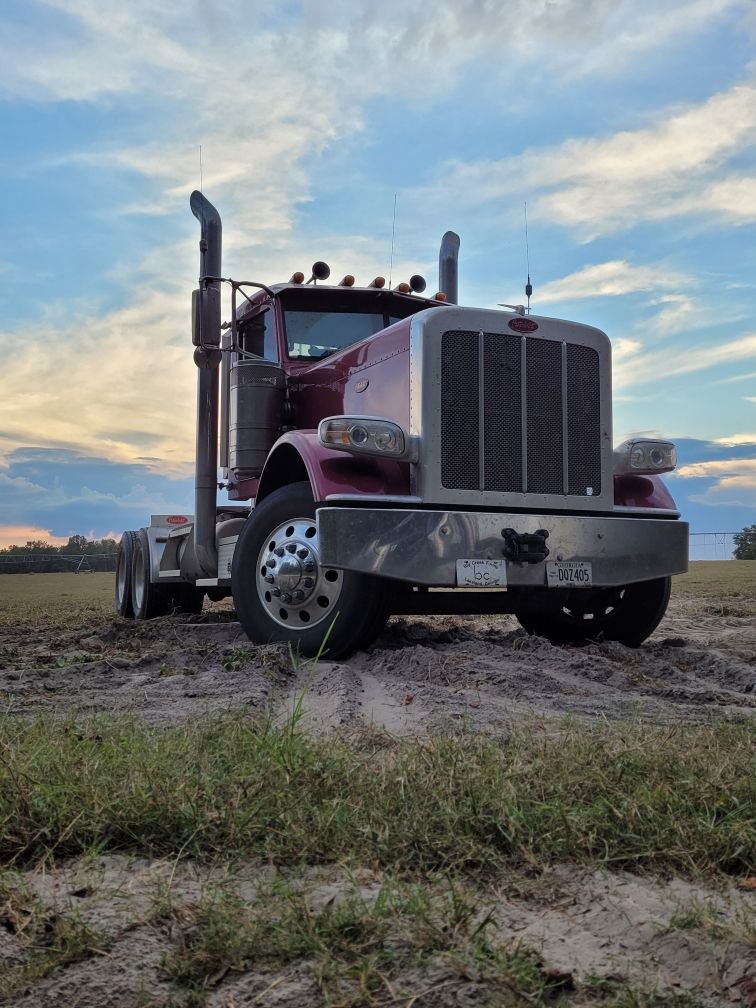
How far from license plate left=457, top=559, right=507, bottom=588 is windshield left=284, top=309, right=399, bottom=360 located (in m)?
2.65

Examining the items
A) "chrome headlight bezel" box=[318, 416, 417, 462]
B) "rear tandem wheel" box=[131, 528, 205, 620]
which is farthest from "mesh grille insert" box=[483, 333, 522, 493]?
"rear tandem wheel" box=[131, 528, 205, 620]

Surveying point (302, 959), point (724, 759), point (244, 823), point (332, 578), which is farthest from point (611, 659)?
point (302, 959)

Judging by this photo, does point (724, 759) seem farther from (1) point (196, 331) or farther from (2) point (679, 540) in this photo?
(1) point (196, 331)

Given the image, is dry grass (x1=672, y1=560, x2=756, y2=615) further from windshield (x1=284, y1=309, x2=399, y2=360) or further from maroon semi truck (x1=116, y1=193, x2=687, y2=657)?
windshield (x1=284, y1=309, x2=399, y2=360)

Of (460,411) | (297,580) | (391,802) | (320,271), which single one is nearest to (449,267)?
(320,271)

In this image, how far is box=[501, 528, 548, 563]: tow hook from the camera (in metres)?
6.13

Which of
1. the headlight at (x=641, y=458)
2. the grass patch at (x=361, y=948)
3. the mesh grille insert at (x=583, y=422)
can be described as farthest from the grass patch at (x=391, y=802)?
the headlight at (x=641, y=458)

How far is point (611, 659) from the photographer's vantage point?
625cm

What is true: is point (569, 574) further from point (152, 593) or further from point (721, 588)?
point (721, 588)

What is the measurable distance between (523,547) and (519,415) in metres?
0.95

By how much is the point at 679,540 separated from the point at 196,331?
160 inches

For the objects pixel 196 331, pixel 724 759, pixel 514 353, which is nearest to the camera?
pixel 724 759

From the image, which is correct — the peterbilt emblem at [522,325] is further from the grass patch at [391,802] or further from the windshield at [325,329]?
the grass patch at [391,802]

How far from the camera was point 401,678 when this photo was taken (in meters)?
5.27
